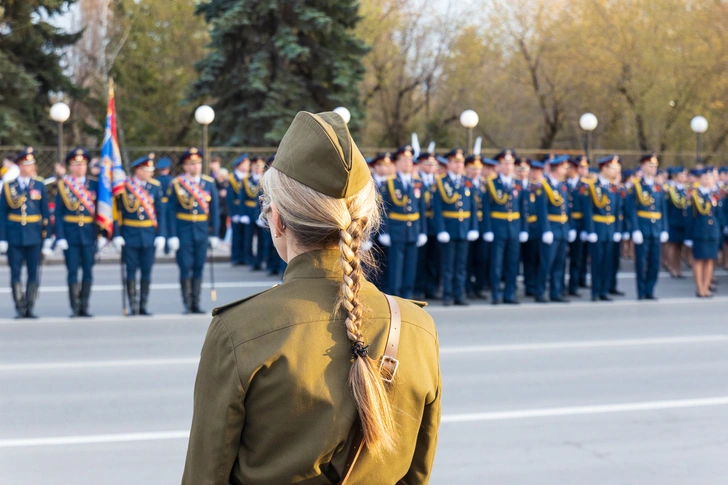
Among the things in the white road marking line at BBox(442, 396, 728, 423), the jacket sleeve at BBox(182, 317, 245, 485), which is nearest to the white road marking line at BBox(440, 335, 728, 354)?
the white road marking line at BBox(442, 396, 728, 423)

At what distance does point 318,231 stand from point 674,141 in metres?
27.2

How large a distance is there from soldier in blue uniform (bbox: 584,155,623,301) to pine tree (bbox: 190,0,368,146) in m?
11.9

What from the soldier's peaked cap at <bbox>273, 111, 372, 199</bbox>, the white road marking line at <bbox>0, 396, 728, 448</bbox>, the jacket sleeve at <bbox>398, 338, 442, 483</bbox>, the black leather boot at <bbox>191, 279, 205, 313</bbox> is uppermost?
the soldier's peaked cap at <bbox>273, 111, 372, 199</bbox>

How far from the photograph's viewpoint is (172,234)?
436 inches

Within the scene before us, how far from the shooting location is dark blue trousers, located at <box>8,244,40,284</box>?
10570mm

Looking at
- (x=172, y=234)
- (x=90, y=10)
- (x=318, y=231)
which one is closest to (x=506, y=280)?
(x=172, y=234)

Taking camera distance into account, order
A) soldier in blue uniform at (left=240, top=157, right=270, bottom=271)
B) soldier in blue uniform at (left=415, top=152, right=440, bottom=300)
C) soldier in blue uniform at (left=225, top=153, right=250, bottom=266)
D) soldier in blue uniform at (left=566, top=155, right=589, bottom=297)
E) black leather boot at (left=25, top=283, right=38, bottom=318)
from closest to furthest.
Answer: black leather boot at (left=25, top=283, right=38, bottom=318) → soldier in blue uniform at (left=415, top=152, right=440, bottom=300) → soldier in blue uniform at (left=566, top=155, right=589, bottom=297) → soldier in blue uniform at (left=240, top=157, right=270, bottom=271) → soldier in blue uniform at (left=225, top=153, right=250, bottom=266)

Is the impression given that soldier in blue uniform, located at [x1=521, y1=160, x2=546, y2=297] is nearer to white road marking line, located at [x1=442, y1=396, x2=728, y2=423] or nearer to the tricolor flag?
the tricolor flag

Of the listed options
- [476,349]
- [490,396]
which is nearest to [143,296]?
[476,349]

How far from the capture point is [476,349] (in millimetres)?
8695

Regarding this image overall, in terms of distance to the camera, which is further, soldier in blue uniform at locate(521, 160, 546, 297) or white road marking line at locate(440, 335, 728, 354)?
soldier in blue uniform at locate(521, 160, 546, 297)

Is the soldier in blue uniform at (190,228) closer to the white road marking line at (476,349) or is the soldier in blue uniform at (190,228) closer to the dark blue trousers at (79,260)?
the dark blue trousers at (79,260)

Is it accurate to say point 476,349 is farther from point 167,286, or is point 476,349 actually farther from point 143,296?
point 167,286

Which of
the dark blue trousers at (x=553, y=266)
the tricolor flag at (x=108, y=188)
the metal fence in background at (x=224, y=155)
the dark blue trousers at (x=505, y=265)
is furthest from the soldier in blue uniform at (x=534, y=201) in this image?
the metal fence in background at (x=224, y=155)
